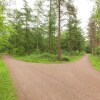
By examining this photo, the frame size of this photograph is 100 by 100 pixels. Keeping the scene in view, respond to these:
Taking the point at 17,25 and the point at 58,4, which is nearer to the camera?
the point at 58,4

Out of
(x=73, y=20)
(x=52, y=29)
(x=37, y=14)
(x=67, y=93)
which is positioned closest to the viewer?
(x=67, y=93)

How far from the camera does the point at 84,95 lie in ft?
21.7

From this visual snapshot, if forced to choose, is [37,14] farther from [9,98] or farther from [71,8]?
[9,98]

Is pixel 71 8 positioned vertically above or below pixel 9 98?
above

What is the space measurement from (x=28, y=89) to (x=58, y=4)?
1802cm

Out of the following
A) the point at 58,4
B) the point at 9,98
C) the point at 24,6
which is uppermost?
the point at 24,6

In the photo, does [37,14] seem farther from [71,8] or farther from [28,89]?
[28,89]

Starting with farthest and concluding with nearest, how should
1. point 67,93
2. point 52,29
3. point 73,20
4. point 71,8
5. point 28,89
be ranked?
point 73,20 → point 52,29 → point 71,8 → point 28,89 → point 67,93

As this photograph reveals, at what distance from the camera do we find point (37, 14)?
35.1m

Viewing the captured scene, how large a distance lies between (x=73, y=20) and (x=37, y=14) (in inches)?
341

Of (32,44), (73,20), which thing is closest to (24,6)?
(32,44)

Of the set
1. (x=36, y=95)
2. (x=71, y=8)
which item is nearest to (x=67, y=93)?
(x=36, y=95)

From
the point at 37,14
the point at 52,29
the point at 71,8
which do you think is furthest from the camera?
the point at 37,14

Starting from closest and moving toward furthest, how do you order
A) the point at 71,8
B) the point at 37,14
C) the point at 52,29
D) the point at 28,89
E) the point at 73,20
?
the point at 28,89
the point at 71,8
the point at 52,29
the point at 37,14
the point at 73,20
